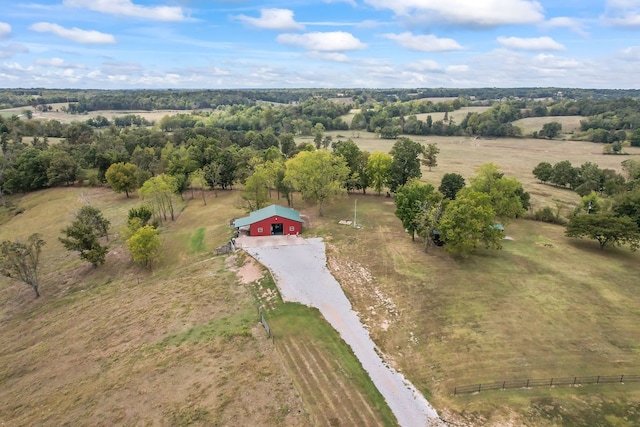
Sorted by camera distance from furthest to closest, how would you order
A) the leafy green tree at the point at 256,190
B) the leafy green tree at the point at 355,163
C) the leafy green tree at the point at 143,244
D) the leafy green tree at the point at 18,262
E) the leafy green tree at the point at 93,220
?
the leafy green tree at the point at 355,163
the leafy green tree at the point at 256,190
the leafy green tree at the point at 93,220
the leafy green tree at the point at 143,244
the leafy green tree at the point at 18,262

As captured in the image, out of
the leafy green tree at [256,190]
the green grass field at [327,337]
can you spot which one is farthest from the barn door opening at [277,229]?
the leafy green tree at [256,190]

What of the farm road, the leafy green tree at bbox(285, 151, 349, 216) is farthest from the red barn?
the leafy green tree at bbox(285, 151, 349, 216)

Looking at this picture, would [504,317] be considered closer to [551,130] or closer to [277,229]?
[277,229]

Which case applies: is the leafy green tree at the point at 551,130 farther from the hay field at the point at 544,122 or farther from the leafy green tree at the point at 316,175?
the leafy green tree at the point at 316,175

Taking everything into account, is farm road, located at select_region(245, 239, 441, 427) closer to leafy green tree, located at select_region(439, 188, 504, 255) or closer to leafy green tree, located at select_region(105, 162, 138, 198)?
leafy green tree, located at select_region(439, 188, 504, 255)

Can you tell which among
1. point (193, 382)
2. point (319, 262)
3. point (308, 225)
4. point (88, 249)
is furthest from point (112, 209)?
point (193, 382)

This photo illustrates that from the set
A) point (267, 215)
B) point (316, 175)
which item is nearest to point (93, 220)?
point (267, 215)
